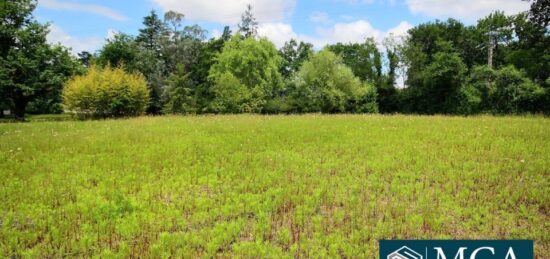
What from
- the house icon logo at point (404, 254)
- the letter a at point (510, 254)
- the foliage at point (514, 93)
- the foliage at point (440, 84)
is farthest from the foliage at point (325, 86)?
the house icon logo at point (404, 254)

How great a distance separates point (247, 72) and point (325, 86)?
11108 millimetres

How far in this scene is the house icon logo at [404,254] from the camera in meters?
5.31

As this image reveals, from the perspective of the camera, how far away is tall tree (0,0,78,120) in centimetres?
3559

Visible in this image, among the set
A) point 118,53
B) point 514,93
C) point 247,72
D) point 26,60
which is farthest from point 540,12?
point 118,53

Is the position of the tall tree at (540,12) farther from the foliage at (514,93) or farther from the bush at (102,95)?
the bush at (102,95)

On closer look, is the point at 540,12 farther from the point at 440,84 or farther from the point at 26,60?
the point at 26,60

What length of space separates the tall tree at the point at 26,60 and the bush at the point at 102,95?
3.85 m

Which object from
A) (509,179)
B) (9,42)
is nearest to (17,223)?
(509,179)

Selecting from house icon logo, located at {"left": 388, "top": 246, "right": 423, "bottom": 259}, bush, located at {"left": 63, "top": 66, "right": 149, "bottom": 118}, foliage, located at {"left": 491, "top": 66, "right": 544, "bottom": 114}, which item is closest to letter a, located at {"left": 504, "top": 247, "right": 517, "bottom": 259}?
house icon logo, located at {"left": 388, "top": 246, "right": 423, "bottom": 259}

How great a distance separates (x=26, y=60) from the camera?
35906mm

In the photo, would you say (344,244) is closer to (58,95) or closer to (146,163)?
(146,163)

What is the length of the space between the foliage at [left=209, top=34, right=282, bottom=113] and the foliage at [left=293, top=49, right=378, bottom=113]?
4.81 meters

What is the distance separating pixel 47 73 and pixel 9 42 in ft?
17.8

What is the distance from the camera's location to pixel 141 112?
36812mm
